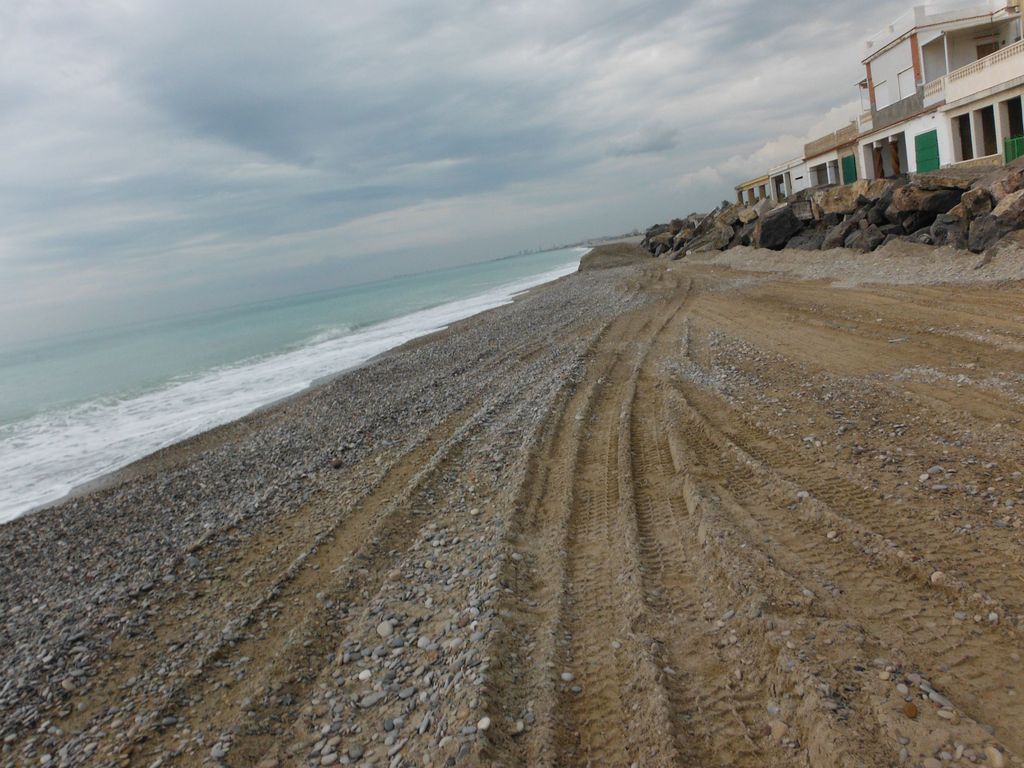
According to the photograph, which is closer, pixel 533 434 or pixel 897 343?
pixel 533 434

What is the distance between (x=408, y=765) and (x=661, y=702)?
151 cm

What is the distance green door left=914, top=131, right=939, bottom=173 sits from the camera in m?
25.4

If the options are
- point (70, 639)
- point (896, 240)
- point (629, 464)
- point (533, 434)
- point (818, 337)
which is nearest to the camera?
point (70, 639)

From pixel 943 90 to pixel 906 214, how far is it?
10.3 metres

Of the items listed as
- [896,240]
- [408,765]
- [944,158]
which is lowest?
[408,765]

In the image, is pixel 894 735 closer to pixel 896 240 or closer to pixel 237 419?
Answer: pixel 237 419

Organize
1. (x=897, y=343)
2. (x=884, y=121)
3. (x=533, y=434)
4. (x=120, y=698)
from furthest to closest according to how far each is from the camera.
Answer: (x=884, y=121) < (x=897, y=343) < (x=533, y=434) < (x=120, y=698)

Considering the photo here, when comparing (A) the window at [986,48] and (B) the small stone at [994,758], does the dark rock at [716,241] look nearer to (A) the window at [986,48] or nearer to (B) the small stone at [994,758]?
(A) the window at [986,48]

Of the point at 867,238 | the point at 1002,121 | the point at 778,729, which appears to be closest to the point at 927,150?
the point at 1002,121

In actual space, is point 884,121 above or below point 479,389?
above

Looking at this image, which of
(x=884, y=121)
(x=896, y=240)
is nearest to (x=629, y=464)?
(x=896, y=240)

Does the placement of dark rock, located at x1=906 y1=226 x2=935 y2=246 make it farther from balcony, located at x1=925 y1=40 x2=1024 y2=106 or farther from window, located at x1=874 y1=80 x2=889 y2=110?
window, located at x1=874 y1=80 x2=889 y2=110

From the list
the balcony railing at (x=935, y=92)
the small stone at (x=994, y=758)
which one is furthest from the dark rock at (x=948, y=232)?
the small stone at (x=994, y=758)

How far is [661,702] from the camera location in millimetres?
3477
